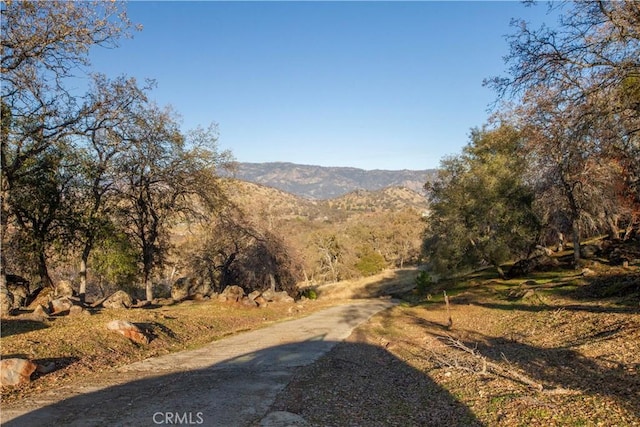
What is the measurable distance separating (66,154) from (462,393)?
18286 mm

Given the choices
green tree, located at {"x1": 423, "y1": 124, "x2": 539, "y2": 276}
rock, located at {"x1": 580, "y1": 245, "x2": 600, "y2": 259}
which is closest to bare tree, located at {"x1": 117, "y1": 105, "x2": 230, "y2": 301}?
green tree, located at {"x1": 423, "y1": 124, "x2": 539, "y2": 276}

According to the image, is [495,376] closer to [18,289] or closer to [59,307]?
[59,307]

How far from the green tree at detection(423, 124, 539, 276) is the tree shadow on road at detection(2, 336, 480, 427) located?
24.5 meters

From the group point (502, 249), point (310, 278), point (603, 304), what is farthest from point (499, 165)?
point (310, 278)

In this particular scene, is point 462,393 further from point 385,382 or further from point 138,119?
point 138,119

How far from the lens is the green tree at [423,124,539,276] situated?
32719mm

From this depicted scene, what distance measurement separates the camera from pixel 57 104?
16875 mm

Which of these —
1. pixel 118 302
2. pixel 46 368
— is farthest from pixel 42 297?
pixel 46 368

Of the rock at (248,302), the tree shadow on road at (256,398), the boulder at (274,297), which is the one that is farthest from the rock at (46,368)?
the boulder at (274,297)

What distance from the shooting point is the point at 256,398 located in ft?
25.9

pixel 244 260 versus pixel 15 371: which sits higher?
pixel 244 260

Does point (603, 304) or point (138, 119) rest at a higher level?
point (138, 119)

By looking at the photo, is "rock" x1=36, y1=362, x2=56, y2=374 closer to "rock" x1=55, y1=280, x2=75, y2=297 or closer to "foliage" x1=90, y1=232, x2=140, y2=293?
"rock" x1=55, y1=280, x2=75, y2=297

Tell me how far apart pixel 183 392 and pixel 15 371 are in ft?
10.6
